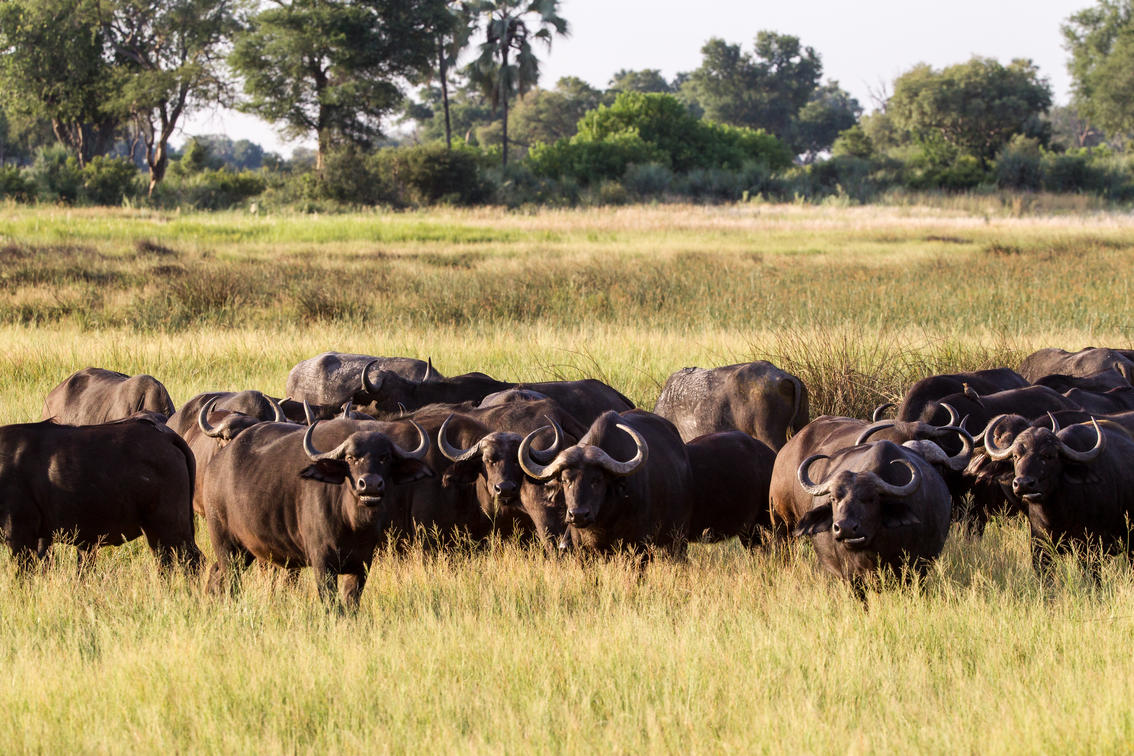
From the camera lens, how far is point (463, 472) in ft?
24.5

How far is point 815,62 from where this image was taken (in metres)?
93.3

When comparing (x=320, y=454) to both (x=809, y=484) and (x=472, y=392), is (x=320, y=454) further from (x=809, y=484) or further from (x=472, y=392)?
(x=472, y=392)

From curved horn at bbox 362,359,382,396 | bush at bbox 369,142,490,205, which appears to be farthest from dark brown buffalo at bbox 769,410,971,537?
bush at bbox 369,142,490,205

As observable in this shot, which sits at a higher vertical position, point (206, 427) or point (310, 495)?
point (206, 427)

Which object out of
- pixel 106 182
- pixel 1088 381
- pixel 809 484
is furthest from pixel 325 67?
pixel 809 484

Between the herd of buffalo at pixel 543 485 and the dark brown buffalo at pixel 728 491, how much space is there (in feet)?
0.05

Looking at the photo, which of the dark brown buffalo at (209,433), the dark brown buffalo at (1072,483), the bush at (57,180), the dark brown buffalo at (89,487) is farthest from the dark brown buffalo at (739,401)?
the bush at (57,180)

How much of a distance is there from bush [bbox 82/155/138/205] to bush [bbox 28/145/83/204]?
1.01 feet

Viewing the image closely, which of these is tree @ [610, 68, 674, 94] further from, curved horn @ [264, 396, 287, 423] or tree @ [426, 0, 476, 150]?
curved horn @ [264, 396, 287, 423]

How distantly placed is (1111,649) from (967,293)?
1430 cm

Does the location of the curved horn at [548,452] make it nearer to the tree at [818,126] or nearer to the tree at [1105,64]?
the tree at [1105,64]

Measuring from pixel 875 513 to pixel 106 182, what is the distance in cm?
4146

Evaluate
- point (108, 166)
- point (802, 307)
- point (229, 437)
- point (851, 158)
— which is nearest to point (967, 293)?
point (802, 307)

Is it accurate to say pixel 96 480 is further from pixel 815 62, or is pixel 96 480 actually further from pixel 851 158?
pixel 815 62
